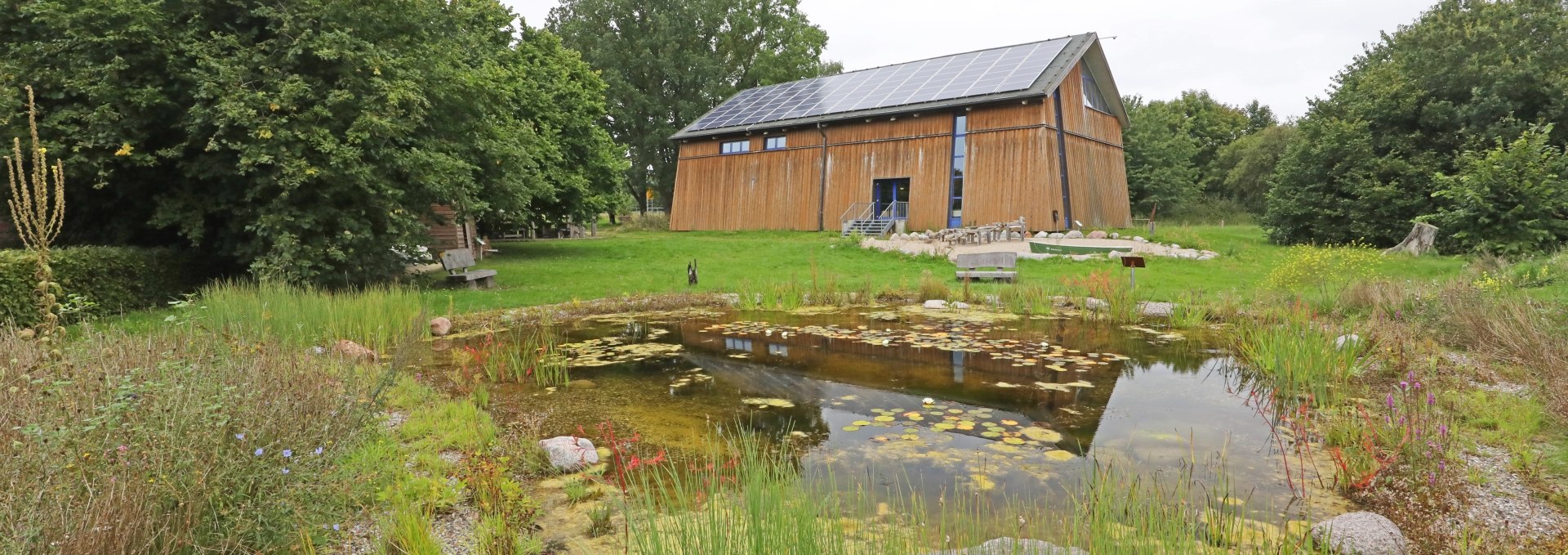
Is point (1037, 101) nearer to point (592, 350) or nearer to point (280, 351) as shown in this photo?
point (592, 350)

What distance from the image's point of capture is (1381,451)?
3.99m

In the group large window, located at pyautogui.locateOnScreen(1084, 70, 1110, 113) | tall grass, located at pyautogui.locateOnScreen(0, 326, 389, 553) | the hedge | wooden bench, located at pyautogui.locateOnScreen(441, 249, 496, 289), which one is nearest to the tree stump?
large window, located at pyautogui.locateOnScreen(1084, 70, 1110, 113)

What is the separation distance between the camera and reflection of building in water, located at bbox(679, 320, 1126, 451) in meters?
5.53

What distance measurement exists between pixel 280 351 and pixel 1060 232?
18525mm

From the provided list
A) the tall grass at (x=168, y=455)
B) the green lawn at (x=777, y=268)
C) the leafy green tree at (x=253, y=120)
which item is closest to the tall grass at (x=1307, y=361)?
the green lawn at (x=777, y=268)

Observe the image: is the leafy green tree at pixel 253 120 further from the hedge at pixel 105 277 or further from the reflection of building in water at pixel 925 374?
the reflection of building in water at pixel 925 374

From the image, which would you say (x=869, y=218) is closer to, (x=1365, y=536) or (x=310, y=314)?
(x=310, y=314)

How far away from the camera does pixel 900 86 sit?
79.1 feet

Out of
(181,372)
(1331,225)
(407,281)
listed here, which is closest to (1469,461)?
(181,372)

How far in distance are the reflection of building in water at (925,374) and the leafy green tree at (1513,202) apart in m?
11.1

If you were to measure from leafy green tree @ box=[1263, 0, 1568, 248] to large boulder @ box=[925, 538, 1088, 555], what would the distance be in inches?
783

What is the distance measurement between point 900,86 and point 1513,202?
48.6ft

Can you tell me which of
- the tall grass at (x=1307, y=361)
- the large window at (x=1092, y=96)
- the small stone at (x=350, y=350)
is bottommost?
the small stone at (x=350, y=350)

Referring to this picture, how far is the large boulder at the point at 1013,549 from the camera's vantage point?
260 cm
